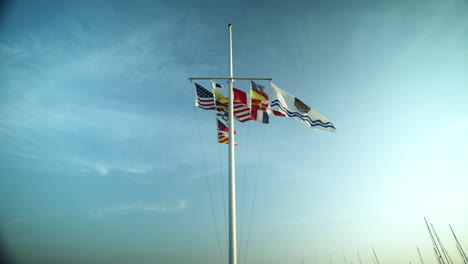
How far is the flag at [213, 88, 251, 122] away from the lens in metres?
16.5

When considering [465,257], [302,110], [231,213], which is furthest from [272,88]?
[465,257]

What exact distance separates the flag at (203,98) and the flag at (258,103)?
286 cm

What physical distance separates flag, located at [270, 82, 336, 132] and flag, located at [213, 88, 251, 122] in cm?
196

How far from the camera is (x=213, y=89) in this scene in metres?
16.0

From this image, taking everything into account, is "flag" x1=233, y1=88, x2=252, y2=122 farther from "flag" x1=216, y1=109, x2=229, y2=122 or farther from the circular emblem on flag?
the circular emblem on flag

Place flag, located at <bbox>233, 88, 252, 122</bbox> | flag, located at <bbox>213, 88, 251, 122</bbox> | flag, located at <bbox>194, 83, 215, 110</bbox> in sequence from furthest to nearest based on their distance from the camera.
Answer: flag, located at <bbox>233, 88, 252, 122</bbox> < flag, located at <bbox>213, 88, 251, 122</bbox> < flag, located at <bbox>194, 83, 215, 110</bbox>

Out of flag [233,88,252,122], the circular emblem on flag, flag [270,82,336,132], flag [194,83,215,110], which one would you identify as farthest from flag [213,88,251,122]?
the circular emblem on flag

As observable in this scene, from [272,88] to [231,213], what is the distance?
913 cm

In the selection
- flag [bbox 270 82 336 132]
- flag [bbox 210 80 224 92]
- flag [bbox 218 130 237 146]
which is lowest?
flag [bbox 218 130 237 146]

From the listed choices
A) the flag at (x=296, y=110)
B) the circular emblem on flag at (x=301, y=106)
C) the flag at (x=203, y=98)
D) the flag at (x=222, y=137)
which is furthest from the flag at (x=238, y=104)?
the circular emblem on flag at (x=301, y=106)

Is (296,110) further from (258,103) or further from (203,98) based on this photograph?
(203,98)

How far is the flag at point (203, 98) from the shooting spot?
16.0 m

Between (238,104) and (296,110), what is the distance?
4.24 m

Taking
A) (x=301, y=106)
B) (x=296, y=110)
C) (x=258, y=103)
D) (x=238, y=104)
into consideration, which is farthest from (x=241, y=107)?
(x=301, y=106)
